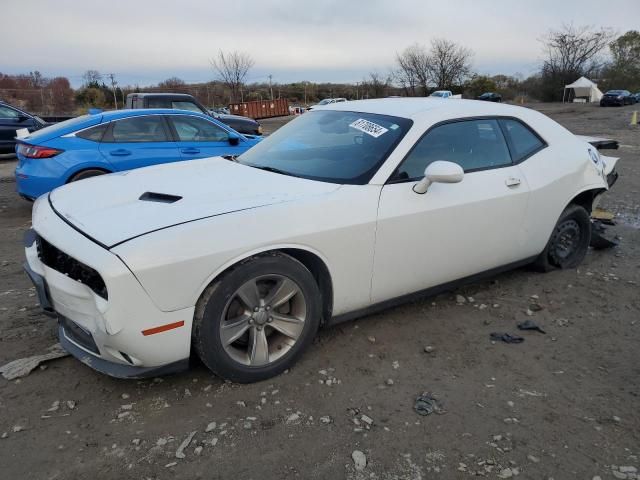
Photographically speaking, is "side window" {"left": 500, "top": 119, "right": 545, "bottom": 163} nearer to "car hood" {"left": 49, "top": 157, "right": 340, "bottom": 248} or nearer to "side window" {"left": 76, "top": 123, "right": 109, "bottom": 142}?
"car hood" {"left": 49, "top": 157, "right": 340, "bottom": 248}

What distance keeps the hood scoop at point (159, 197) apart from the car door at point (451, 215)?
1.22 m

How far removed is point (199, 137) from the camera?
24.2ft

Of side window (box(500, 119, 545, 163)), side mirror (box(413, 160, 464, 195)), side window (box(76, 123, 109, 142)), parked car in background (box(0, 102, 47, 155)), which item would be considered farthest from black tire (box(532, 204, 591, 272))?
parked car in background (box(0, 102, 47, 155))

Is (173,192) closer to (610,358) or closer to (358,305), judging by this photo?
(358,305)

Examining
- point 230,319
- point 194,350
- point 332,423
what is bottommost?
point 332,423

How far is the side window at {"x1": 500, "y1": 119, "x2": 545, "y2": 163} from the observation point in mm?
3943

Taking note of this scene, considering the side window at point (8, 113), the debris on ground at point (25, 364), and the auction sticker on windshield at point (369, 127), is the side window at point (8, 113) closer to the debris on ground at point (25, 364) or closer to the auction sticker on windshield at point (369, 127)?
the debris on ground at point (25, 364)

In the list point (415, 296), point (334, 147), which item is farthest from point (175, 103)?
point (415, 296)

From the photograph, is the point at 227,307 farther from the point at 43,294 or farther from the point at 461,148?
the point at 461,148

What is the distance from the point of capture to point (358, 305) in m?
3.18

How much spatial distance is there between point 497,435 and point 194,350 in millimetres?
1633

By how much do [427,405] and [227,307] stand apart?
47.6 inches

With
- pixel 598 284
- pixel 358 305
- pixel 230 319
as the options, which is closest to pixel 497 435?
pixel 358 305

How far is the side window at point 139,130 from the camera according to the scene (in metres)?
6.75
